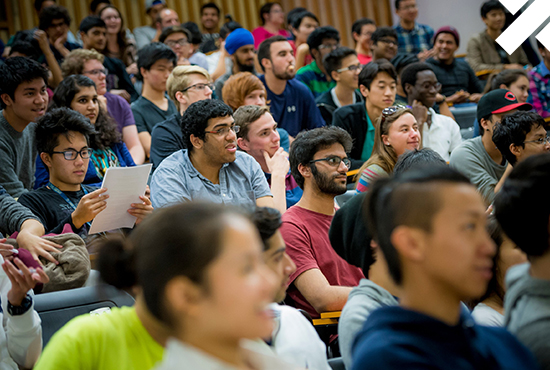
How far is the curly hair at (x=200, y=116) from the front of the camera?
2.71 meters

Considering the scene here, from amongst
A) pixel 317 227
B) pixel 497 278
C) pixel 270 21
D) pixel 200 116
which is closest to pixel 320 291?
pixel 317 227

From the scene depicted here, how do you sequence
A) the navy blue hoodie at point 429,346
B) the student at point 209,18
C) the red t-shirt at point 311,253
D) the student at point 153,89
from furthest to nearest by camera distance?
the student at point 209,18 → the student at point 153,89 → the red t-shirt at point 311,253 → the navy blue hoodie at point 429,346

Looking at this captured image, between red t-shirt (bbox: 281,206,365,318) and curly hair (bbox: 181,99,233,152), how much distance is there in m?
0.75

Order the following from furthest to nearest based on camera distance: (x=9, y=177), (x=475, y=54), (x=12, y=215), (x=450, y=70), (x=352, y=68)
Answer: (x=475, y=54)
(x=450, y=70)
(x=352, y=68)
(x=9, y=177)
(x=12, y=215)

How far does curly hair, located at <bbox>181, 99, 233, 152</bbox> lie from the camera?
8.88 ft

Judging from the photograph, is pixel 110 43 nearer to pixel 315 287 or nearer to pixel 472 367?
pixel 315 287

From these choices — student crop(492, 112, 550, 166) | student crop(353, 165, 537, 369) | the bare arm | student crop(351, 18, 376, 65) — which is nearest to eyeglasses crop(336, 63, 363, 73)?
student crop(351, 18, 376, 65)

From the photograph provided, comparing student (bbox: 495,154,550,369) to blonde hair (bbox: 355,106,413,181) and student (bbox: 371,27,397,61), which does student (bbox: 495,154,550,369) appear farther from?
student (bbox: 371,27,397,61)

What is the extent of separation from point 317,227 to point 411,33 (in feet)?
15.3

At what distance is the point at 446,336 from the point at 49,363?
2.29 feet

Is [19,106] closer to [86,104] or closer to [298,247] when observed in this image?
[86,104]

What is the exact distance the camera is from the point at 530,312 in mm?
1087

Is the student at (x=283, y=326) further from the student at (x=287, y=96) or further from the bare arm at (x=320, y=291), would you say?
the student at (x=287, y=96)

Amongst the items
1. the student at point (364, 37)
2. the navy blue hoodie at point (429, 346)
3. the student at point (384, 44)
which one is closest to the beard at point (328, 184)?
the navy blue hoodie at point (429, 346)
